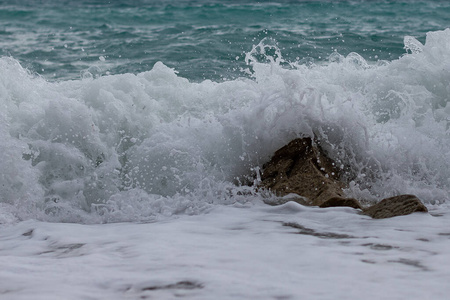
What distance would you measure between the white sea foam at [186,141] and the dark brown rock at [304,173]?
0.14m

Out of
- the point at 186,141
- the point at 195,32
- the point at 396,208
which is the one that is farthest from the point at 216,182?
the point at 195,32

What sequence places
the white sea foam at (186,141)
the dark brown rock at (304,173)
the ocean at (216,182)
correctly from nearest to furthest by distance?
the ocean at (216,182) → the dark brown rock at (304,173) → the white sea foam at (186,141)

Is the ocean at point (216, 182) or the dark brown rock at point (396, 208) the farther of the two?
the dark brown rock at point (396, 208)

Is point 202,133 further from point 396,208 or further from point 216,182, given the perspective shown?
point 396,208

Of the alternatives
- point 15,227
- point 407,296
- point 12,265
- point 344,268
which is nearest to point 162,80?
point 15,227

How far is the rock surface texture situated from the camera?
390cm

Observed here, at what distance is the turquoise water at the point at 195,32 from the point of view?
9.32 meters

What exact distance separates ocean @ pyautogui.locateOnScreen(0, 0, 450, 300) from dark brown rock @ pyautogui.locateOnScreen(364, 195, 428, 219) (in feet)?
0.29

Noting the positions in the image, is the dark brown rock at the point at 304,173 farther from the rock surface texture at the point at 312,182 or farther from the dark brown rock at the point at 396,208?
the dark brown rock at the point at 396,208

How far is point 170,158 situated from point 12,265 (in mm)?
2160

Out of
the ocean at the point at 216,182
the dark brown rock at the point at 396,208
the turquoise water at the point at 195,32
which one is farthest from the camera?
the turquoise water at the point at 195,32

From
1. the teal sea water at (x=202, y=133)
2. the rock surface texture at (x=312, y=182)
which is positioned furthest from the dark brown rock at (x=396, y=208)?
the teal sea water at (x=202, y=133)

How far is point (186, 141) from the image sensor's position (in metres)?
5.21

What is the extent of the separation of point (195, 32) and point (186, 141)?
284 inches
